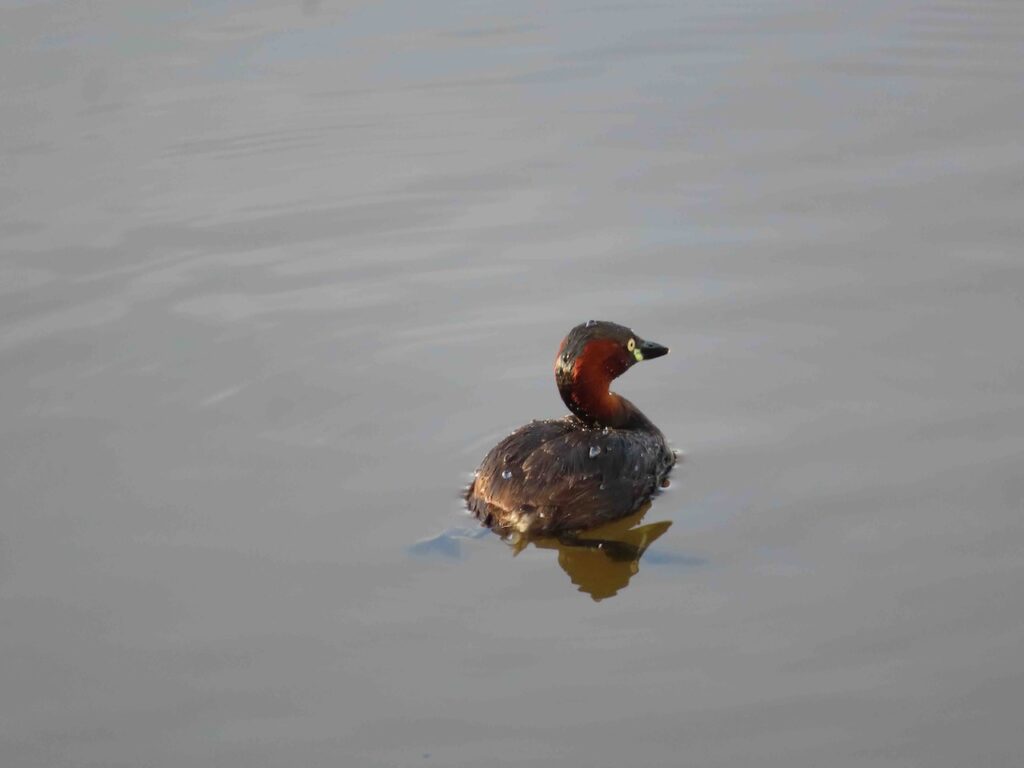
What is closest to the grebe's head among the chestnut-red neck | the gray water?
the chestnut-red neck

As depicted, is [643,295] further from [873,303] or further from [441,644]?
[441,644]

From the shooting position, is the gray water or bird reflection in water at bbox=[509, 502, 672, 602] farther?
bird reflection in water at bbox=[509, 502, 672, 602]

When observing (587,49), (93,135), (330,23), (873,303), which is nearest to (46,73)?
(93,135)

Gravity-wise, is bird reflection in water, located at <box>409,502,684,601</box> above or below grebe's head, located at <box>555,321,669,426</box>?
below

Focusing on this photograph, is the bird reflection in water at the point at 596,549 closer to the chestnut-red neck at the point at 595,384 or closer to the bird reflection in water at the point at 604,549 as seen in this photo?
the bird reflection in water at the point at 604,549

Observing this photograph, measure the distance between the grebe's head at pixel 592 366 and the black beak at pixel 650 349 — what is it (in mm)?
95

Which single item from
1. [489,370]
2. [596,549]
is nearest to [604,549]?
[596,549]

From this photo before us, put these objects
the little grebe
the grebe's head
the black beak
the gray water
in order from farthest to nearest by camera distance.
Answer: the black beak
the grebe's head
the little grebe
the gray water

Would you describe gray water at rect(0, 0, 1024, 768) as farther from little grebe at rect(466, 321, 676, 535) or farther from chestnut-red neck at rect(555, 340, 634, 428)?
chestnut-red neck at rect(555, 340, 634, 428)

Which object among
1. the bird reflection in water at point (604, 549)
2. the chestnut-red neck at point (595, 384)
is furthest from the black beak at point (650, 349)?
A: the bird reflection in water at point (604, 549)

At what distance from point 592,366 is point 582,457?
458mm

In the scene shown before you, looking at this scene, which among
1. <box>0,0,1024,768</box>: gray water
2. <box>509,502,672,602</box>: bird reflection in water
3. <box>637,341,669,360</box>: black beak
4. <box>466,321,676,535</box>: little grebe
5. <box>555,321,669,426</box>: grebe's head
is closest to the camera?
<box>0,0,1024,768</box>: gray water

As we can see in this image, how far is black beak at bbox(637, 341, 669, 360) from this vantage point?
7656mm

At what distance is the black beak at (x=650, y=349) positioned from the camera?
7.66 m
